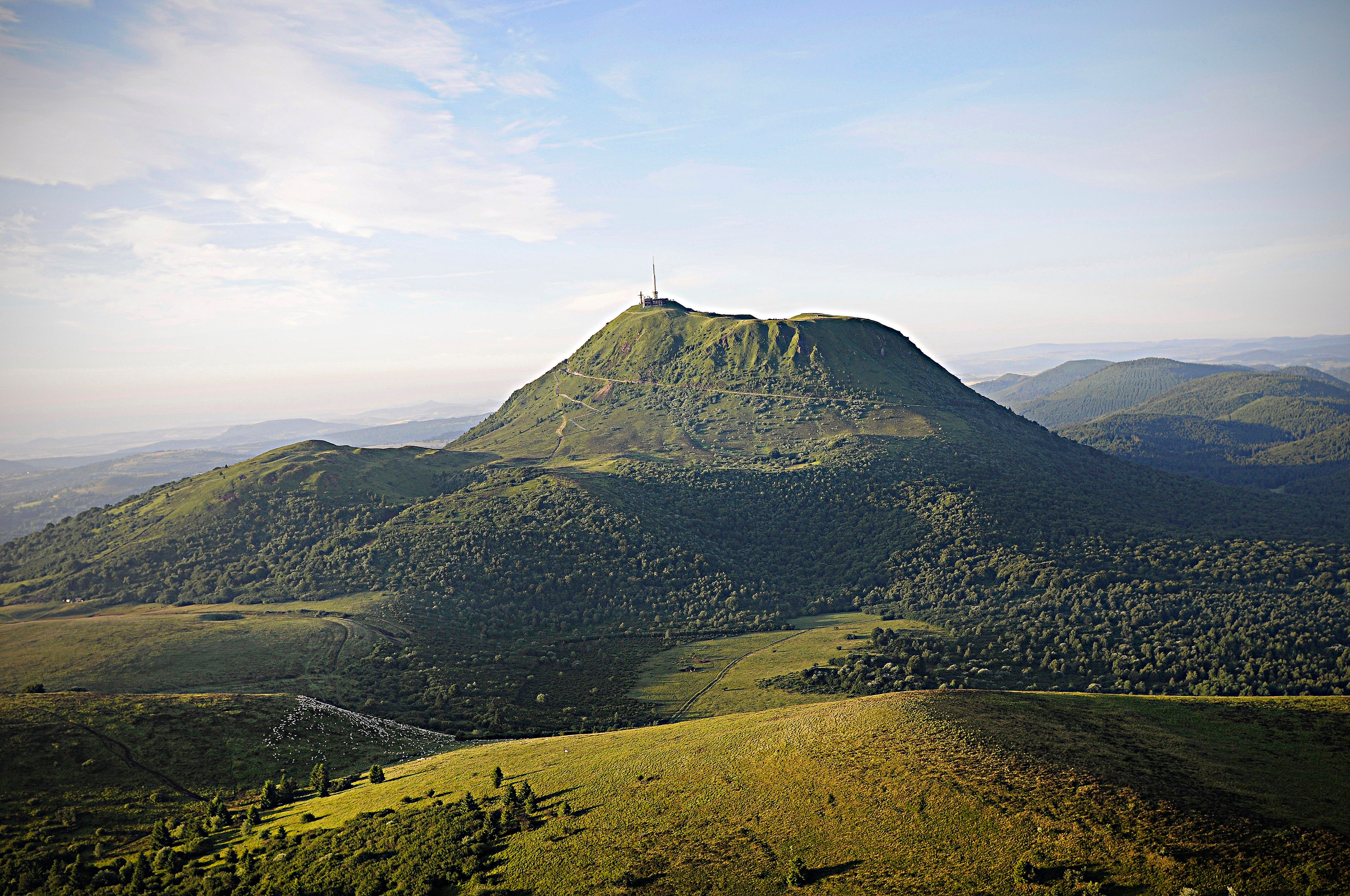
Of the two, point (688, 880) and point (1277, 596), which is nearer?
point (688, 880)

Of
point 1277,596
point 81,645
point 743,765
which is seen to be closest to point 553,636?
point 81,645

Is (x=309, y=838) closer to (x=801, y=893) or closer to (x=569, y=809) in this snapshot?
(x=569, y=809)

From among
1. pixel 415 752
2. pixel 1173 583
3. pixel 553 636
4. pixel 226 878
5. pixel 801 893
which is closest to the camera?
pixel 801 893

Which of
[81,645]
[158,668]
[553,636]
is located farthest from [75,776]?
[553,636]

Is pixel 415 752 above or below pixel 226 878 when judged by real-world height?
below

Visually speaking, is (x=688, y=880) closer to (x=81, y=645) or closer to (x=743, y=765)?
(x=743, y=765)

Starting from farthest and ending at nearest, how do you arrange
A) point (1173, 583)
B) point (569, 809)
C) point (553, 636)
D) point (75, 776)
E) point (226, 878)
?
point (1173, 583) → point (553, 636) → point (75, 776) → point (569, 809) → point (226, 878)

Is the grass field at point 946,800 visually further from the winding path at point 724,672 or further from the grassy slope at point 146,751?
the winding path at point 724,672
